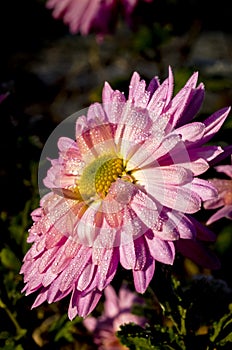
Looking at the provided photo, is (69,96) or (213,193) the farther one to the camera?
(69,96)

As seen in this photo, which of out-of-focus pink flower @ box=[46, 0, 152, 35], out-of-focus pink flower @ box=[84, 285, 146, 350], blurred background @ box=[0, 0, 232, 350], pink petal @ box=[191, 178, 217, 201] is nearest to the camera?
pink petal @ box=[191, 178, 217, 201]

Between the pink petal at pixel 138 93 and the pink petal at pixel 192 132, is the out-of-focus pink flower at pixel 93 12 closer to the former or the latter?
the pink petal at pixel 138 93

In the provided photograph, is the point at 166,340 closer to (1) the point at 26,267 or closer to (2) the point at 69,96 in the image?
(1) the point at 26,267

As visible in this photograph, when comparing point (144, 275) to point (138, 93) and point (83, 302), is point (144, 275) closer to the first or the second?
point (83, 302)

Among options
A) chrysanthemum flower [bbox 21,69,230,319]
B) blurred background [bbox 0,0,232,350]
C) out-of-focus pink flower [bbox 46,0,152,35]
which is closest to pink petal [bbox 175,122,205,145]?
chrysanthemum flower [bbox 21,69,230,319]

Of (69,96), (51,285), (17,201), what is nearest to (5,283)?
(17,201)

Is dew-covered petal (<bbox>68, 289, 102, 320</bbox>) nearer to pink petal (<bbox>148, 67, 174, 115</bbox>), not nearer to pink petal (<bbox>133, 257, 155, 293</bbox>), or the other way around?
pink petal (<bbox>133, 257, 155, 293</bbox>)
